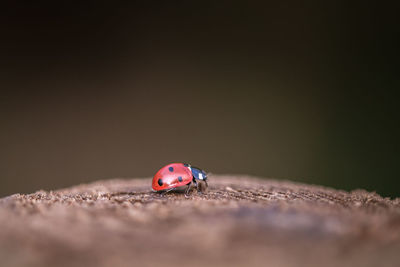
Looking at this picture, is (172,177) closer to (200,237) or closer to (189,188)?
(189,188)

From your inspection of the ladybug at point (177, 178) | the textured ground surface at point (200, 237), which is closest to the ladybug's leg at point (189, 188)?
the ladybug at point (177, 178)

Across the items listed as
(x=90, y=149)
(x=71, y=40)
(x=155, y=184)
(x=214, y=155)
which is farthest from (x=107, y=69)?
(x=155, y=184)

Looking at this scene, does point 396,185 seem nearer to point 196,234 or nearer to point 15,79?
point 196,234

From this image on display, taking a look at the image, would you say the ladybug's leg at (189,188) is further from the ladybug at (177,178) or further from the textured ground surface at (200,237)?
the textured ground surface at (200,237)

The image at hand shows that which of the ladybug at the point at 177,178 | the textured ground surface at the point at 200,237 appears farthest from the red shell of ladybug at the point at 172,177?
the textured ground surface at the point at 200,237

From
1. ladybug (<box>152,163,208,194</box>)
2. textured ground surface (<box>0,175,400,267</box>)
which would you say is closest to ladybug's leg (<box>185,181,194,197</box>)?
ladybug (<box>152,163,208,194</box>)

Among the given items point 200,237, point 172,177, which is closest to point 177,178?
point 172,177

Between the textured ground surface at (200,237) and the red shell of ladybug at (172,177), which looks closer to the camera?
the textured ground surface at (200,237)

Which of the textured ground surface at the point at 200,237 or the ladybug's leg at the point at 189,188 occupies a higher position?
the ladybug's leg at the point at 189,188

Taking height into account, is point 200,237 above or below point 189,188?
below
